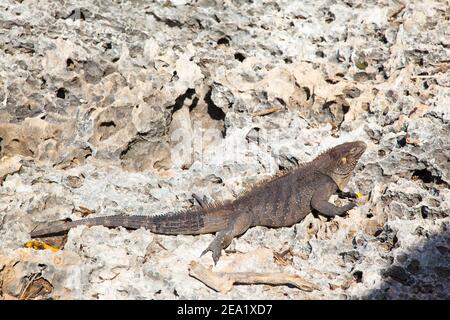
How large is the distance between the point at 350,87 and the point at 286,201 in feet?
4.57

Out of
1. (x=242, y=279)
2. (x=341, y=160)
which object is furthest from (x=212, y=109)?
(x=242, y=279)

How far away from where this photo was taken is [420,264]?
159 inches

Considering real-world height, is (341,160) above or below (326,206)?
above

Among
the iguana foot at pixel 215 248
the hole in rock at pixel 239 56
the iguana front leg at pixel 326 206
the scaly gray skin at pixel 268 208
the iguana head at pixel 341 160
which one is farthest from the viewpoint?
the hole in rock at pixel 239 56

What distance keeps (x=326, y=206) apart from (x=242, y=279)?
1.20 metres

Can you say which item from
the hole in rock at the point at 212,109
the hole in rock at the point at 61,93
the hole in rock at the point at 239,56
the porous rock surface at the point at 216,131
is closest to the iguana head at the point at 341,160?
the porous rock surface at the point at 216,131

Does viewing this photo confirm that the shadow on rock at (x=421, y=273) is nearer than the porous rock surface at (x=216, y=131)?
Yes

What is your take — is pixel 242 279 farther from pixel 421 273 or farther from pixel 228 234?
pixel 421 273

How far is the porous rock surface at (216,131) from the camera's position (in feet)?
13.6

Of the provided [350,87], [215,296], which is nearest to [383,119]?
[350,87]

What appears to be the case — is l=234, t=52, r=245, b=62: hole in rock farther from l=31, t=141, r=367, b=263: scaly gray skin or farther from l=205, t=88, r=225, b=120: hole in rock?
l=31, t=141, r=367, b=263: scaly gray skin

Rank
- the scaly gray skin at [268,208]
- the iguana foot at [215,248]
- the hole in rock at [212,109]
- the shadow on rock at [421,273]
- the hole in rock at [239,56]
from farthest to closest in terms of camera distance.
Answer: the hole in rock at [239,56] → the hole in rock at [212,109] → the scaly gray skin at [268,208] → the iguana foot at [215,248] → the shadow on rock at [421,273]

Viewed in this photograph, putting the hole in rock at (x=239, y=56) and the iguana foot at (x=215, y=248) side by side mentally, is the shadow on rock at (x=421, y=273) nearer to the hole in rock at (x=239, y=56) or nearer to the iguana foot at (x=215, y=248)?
the iguana foot at (x=215, y=248)

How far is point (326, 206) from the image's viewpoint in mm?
4953
